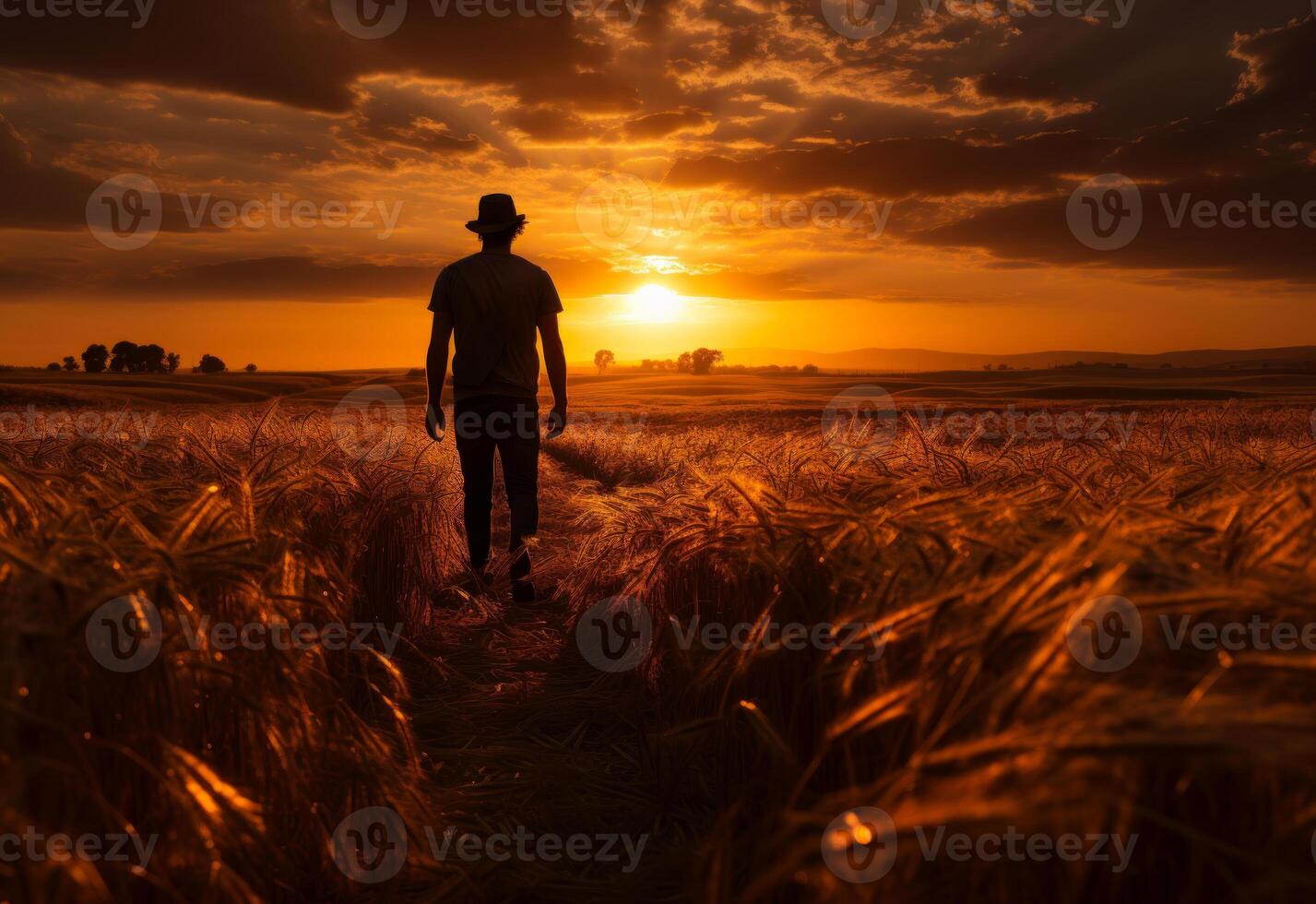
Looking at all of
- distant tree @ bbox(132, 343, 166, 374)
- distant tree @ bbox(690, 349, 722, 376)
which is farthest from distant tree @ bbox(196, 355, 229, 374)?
distant tree @ bbox(690, 349, 722, 376)

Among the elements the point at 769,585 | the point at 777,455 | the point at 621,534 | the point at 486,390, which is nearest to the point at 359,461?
the point at 486,390

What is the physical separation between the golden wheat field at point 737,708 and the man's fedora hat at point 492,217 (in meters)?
2.26

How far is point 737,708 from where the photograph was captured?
190 centimetres

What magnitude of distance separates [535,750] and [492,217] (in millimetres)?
3490

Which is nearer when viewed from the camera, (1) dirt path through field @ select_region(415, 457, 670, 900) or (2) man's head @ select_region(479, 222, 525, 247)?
(1) dirt path through field @ select_region(415, 457, 670, 900)

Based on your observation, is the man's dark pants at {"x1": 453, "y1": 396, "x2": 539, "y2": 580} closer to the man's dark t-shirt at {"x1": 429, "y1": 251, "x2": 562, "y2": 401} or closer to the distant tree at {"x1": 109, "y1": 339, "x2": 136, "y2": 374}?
the man's dark t-shirt at {"x1": 429, "y1": 251, "x2": 562, "y2": 401}

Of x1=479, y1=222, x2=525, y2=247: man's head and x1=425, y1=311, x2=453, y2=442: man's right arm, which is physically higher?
x1=479, y1=222, x2=525, y2=247: man's head

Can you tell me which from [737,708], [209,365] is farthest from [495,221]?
→ [209,365]

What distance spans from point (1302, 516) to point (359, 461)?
4.33 meters

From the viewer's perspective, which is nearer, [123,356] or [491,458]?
[491,458]

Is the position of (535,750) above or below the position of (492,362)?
below

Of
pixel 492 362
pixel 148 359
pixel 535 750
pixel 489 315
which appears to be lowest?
pixel 535 750

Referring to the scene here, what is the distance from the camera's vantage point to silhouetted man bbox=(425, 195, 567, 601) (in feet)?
15.9

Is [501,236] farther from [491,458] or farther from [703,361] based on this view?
[703,361]
